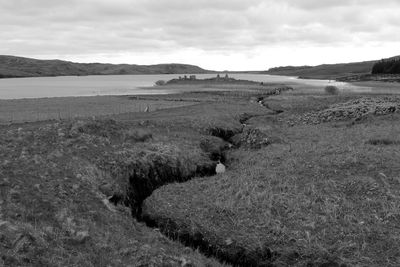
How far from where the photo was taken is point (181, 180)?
27172mm

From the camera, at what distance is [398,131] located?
37562 mm

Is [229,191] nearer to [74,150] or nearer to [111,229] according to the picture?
[111,229]

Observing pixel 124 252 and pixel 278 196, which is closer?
pixel 124 252

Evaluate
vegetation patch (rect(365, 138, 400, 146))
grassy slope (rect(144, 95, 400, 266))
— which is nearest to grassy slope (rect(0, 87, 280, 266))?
grassy slope (rect(144, 95, 400, 266))

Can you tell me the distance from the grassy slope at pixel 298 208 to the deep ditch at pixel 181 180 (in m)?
0.06

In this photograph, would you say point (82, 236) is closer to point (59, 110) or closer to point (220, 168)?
point (220, 168)

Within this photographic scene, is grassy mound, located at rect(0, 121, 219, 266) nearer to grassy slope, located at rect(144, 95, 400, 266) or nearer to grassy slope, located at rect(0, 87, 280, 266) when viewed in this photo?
grassy slope, located at rect(0, 87, 280, 266)

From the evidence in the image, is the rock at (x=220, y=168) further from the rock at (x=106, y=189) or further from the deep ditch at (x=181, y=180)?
the rock at (x=106, y=189)

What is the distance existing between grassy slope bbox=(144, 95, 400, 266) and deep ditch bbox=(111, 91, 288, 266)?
60 mm

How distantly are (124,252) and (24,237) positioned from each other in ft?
11.4

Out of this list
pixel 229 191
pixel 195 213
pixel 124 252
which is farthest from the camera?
pixel 229 191

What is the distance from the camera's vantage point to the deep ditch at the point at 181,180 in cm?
1675

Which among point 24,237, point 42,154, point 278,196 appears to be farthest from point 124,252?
point 42,154

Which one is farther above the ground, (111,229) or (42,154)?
(42,154)
